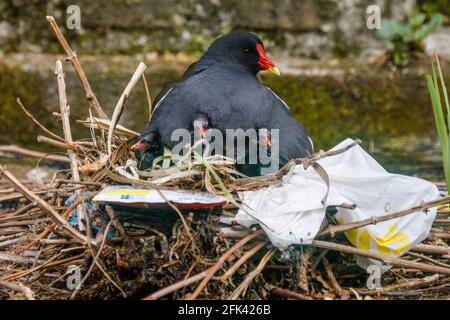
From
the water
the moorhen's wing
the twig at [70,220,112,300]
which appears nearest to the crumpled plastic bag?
the moorhen's wing

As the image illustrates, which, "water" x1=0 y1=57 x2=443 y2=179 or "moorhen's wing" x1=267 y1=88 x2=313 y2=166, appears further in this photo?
"water" x1=0 y1=57 x2=443 y2=179

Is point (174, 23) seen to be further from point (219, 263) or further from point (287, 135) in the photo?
point (219, 263)

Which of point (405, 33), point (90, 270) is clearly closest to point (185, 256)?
point (90, 270)

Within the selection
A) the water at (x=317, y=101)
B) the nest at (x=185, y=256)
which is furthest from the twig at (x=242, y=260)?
the water at (x=317, y=101)

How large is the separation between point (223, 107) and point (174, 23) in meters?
1.41

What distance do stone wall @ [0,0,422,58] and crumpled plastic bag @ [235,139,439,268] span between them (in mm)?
1590

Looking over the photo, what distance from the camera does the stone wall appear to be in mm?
3973

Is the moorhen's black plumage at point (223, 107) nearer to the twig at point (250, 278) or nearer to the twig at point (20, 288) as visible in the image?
the twig at point (250, 278)

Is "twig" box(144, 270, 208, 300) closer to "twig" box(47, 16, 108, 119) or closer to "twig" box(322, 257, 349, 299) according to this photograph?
"twig" box(322, 257, 349, 299)

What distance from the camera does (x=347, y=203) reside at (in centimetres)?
233

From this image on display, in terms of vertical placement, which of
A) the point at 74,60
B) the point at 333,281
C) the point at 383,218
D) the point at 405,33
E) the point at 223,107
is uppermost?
the point at 405,33

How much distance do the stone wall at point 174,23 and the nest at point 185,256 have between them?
147 cm

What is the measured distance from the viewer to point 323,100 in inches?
158
